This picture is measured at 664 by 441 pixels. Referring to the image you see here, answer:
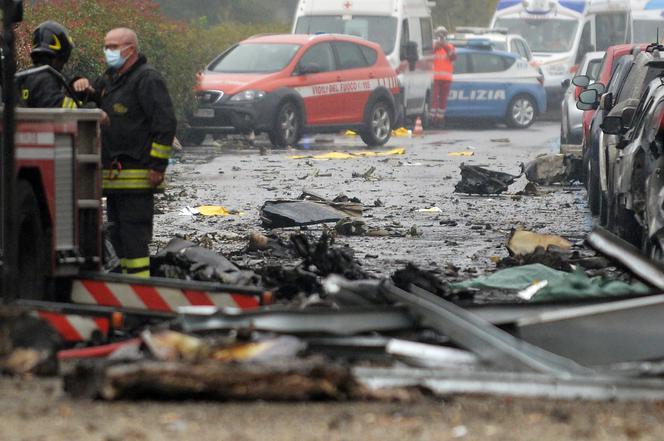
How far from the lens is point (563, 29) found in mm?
38438

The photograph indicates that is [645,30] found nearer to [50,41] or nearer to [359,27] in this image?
[359,27]

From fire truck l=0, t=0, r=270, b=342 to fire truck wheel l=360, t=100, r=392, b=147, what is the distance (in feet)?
59.9

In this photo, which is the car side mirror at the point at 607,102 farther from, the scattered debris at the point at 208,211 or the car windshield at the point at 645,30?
the car windshield at the point at 645,30

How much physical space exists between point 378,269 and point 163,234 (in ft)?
9.06

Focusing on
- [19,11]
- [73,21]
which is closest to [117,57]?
[19,11]

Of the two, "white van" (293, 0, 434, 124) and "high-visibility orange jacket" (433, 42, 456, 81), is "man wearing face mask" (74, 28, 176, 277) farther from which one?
"high-visibility orange jacket" (433, 42, 456, 81)

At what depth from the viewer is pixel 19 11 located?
6.93 metres

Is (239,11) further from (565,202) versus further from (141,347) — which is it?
(141,347)

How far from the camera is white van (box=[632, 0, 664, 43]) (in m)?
36.1

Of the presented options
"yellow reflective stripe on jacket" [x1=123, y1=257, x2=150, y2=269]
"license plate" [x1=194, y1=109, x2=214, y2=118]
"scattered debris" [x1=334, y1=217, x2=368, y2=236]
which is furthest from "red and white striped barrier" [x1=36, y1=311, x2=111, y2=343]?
"license plate" [x1=194, y1=109, x2=214, y2=118]

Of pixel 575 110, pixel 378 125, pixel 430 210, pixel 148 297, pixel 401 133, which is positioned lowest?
pixel 401 133

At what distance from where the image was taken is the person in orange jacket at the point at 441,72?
31344 millimetres

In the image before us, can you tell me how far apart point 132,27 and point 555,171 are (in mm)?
7627

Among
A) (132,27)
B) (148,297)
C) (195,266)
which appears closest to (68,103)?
(195,266)
